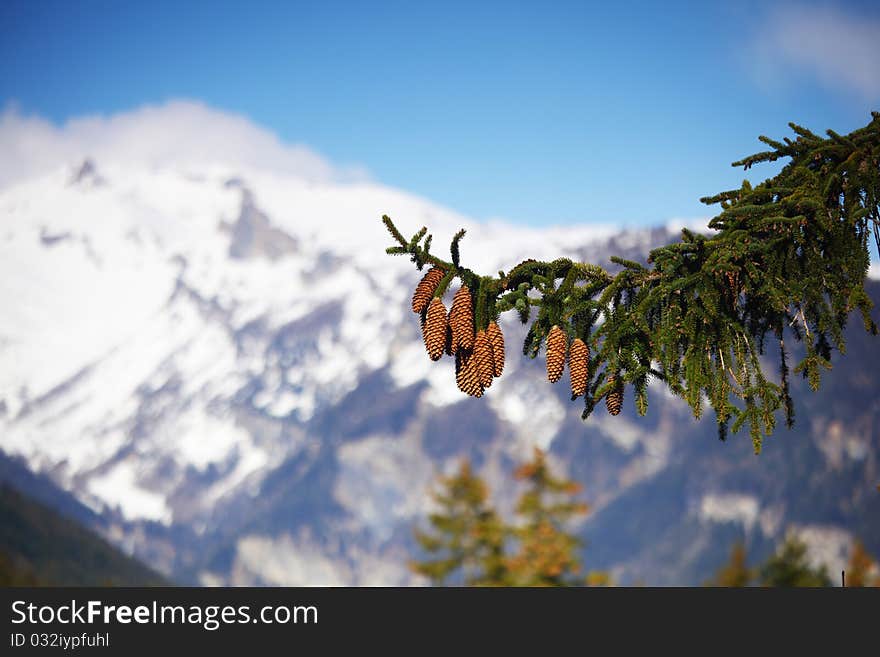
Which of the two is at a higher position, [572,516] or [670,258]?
[572,516]

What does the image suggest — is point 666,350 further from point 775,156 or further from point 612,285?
point 775,156

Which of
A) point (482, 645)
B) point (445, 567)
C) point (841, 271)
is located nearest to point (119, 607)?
point (482, 645)

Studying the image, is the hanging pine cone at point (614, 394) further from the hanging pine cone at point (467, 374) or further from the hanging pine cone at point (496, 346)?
the hanging pine cone at point (467, 374)

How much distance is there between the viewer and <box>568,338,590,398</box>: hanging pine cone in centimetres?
709

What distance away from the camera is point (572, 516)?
1548 inches

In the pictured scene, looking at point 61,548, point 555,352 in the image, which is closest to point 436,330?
point 555,352

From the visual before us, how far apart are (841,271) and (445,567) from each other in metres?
41.3

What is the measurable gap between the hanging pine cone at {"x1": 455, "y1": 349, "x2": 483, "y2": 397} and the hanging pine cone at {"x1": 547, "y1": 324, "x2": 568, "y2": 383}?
19.2 inches

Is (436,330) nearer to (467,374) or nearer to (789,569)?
(467,374)

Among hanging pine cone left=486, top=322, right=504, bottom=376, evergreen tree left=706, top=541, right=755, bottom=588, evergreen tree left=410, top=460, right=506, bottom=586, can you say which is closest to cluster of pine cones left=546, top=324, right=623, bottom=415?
hanging pine cone left=486, top=322, right=504, bottom=376

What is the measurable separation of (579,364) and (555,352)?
0.75 feet

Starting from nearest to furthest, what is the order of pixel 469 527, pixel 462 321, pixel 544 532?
pixel 462 321
pixel 544 532
pixel 469 527

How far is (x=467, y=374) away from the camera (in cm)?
680

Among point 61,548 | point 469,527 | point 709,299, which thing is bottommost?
point 709,299
